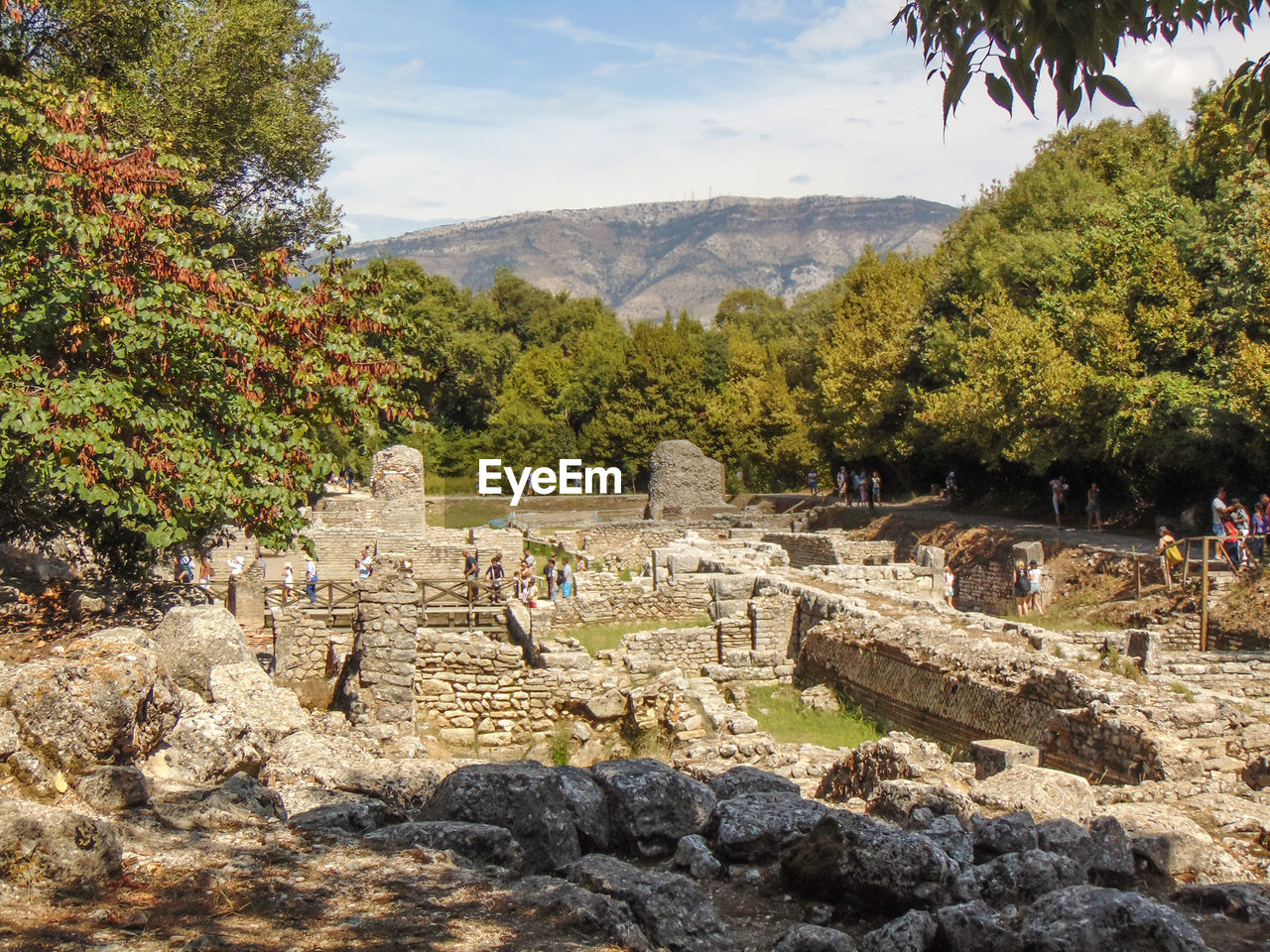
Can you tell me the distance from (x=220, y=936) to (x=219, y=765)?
123 inches

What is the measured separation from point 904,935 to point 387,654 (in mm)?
8000

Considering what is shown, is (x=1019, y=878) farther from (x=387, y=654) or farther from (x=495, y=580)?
(x=495, y=580)

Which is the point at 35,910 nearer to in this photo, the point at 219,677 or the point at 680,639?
the point at 219,677

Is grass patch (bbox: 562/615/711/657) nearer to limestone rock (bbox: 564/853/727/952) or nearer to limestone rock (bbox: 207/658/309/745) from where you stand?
limestone rock (bbox: 207/658/309/745)

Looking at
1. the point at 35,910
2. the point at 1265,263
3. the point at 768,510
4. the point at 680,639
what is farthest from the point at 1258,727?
the point at 768,510

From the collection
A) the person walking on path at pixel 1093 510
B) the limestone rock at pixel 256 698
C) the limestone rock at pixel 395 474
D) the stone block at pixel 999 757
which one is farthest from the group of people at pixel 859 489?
the limestone rock at pixel 256 698

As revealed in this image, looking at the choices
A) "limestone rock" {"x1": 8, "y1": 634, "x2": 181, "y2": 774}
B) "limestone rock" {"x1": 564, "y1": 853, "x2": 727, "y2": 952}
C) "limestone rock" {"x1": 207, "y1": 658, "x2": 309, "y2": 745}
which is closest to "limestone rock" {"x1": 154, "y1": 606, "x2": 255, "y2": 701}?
"limestone rock" {"x1": 207, "y1": 658, "x2": 309, "y2": 745}

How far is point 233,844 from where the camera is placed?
515 cm

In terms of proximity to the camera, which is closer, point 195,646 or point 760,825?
point 760,825

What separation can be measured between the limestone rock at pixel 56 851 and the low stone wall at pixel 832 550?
23.1 m

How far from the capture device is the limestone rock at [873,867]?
509cm

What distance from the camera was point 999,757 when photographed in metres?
8.59

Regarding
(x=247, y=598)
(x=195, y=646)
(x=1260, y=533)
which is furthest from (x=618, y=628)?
(x=1260, y=533)

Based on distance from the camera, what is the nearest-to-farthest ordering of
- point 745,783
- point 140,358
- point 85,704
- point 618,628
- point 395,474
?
1. point 85,704
2. point 745,783
3. point 140,358
4. point 618,628
5. point 395,474
